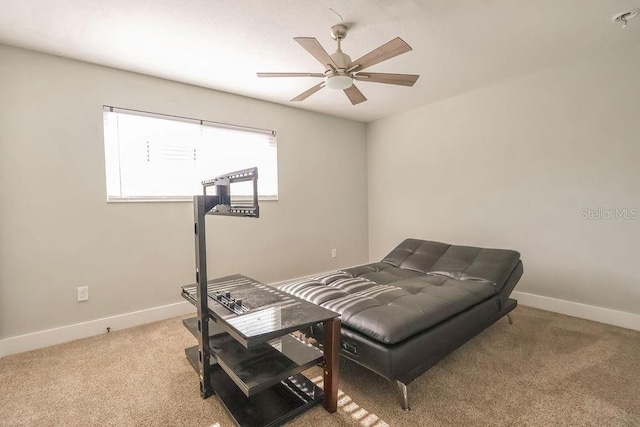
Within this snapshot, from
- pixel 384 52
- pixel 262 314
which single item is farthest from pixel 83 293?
pixel 384 52

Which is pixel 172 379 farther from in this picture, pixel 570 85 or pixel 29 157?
pixel 570 85

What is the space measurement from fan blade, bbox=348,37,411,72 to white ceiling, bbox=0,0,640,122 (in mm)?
389

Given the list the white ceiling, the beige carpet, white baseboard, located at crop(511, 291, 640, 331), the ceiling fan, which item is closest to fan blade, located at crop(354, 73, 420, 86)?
the ceiling fan

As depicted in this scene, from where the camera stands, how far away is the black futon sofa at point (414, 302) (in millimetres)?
1566

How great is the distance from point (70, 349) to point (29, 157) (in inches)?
59.8

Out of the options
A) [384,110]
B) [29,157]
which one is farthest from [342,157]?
[29,157]

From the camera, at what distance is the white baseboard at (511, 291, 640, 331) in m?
2.48

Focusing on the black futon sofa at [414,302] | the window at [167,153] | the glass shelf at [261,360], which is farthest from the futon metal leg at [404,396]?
the window at [167,153]

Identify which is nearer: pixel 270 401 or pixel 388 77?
pixel 270 401

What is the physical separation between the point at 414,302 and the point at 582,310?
2042 millimetres

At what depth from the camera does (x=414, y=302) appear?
1.88 meters

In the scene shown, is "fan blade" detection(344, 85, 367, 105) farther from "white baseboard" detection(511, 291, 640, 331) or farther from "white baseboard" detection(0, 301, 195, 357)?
"white baseboard" detection(511, 291, 640, 331)

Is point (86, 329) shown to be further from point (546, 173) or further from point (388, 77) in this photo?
point (546, 173)

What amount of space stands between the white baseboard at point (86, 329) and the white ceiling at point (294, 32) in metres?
2.20
